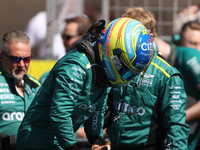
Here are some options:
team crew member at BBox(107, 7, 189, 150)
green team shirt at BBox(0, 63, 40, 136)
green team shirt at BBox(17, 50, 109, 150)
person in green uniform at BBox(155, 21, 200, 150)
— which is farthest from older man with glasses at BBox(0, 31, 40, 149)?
person in green uniform at BBox(155, 21, 200, 150)

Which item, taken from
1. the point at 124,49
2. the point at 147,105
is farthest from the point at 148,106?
the point at 124,49

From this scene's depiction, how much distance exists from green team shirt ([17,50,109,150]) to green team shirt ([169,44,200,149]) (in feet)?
6.74

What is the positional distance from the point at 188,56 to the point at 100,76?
2.33 meters

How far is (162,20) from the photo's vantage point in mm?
8008

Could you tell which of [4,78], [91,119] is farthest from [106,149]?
[4,78]

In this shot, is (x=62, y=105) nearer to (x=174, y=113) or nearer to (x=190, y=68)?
(x=174, y=113)

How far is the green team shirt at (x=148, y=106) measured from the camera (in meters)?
3.37

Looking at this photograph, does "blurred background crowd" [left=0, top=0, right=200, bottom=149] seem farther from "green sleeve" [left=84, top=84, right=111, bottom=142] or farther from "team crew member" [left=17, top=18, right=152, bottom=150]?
"team crew member" [left=17, top=18, right=152, bottom=150]

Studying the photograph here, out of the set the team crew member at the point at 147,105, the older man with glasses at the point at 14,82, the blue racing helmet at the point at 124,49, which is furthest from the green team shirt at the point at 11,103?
the blue racing helmet at the point at 124,49

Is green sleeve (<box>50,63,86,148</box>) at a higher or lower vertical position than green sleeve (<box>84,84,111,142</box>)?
higher

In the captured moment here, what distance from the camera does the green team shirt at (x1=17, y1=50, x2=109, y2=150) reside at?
8.36 feet

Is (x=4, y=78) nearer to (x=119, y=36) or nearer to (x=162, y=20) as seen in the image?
(x=119, y=36)

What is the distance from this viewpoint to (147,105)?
345 cm

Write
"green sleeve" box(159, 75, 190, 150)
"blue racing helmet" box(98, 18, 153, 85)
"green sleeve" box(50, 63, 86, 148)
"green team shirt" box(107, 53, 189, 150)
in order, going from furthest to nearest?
"green team shirt" box(107, 53, 189, 150)
"green sleeve" box(159, 75, 190, 150)
"blue racing helmet" box(98, 18, 153, 85)
"green sleeve" box(50, 63, 86, 148)
